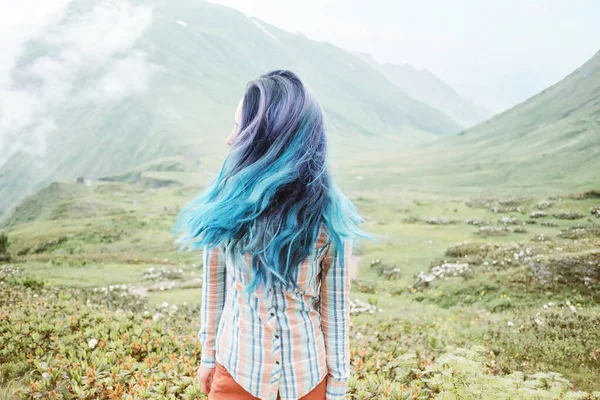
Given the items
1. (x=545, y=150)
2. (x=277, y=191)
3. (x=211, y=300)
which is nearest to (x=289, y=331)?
(x=211, y=300)

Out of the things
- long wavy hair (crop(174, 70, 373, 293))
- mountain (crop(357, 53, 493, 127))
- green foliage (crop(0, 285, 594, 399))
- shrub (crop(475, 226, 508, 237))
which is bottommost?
green foliage (crop(0, 285, 594, 399))

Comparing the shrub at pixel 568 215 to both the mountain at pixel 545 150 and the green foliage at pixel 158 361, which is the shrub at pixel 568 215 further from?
the green foliage at pixel 158 361

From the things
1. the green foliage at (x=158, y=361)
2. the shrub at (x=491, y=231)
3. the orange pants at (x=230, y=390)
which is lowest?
the green foliage at (x=158, y=361)

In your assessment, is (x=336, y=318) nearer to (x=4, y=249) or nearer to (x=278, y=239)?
(x=278, y=239)

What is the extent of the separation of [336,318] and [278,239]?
24.3 inches

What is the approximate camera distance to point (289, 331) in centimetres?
223

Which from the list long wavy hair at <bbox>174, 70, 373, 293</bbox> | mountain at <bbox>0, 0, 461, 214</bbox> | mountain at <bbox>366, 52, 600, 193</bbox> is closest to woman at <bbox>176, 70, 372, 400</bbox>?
long wavy hair at <bbox>174, 70, 373, 293</bbox>

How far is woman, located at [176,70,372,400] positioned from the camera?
7.07 ft

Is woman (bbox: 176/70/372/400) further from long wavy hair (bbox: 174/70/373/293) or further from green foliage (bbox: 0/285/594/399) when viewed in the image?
green foliage (bbox: 0/285/594/399)

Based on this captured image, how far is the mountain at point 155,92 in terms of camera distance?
6619 cm

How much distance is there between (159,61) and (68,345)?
97.4 meters

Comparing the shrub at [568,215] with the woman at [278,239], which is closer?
the woman at [278,239]

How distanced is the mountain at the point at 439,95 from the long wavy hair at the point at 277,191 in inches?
6868

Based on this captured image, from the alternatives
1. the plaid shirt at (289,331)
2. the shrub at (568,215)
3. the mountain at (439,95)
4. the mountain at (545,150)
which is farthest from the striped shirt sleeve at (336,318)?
the mountain at (439,95)
